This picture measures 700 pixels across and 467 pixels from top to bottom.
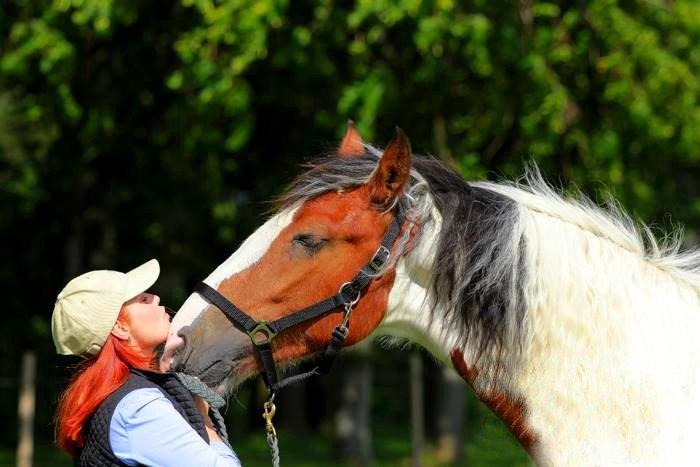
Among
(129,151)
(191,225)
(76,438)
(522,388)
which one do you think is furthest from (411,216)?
(191,225)

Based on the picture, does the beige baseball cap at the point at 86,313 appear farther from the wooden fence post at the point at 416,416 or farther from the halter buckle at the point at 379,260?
the wooden fence post at the point at 416,416

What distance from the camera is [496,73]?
894 cm

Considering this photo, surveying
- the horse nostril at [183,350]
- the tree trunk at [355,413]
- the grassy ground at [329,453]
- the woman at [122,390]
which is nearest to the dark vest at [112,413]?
the woman at [122,390]

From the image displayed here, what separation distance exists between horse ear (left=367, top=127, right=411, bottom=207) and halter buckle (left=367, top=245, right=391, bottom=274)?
5.5 inches

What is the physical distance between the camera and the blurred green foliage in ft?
27.5

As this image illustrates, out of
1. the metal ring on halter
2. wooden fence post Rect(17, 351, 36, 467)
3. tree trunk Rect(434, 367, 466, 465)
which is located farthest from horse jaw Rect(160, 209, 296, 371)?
tree trunk Rect(434, 367, 466, 465)

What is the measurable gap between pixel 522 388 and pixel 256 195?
7.80m

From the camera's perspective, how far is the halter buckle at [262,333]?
3.15 m

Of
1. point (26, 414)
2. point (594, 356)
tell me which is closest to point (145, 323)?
point (594, 356)

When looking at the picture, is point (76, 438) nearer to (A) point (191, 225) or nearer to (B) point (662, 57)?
(B) point (662, 57)

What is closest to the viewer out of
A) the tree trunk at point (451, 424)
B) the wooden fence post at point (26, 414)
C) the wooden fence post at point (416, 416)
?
the wooden fence post at point (26, 414)

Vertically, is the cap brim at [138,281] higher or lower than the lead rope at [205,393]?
higher

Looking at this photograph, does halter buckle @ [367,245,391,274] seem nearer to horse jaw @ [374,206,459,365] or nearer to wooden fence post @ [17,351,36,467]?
horse jaw @ [374,206,459,365]

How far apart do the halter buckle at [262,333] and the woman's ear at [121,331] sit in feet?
1.23
